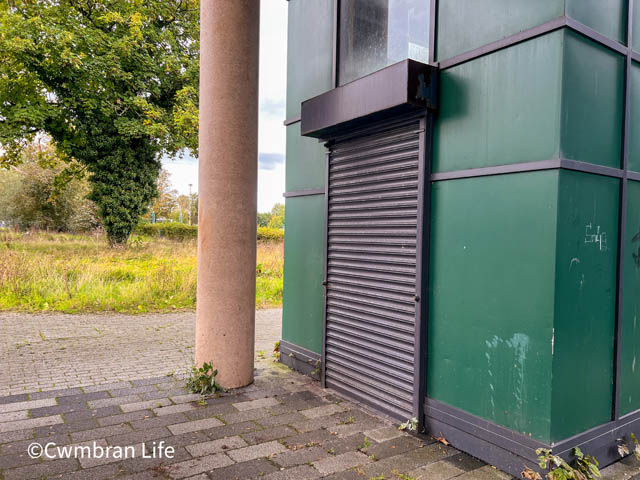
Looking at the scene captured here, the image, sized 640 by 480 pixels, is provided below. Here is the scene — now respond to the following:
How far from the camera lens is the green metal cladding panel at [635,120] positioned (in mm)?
3242

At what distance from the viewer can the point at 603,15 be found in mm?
3061

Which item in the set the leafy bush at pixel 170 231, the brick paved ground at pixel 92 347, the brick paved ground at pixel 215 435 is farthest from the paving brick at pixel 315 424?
the leafy bush at pixel 170 231

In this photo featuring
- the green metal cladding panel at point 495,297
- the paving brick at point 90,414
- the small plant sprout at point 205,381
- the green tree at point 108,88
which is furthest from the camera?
the green tree at point 108,88

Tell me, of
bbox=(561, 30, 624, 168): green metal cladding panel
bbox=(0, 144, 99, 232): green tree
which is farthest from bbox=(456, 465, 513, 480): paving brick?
bbox=(0, 144, 99, 232): green tree

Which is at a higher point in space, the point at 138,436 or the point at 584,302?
the point at 584,302

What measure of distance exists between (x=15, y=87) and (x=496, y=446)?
23.0m

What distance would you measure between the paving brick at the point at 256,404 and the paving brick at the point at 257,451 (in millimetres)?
769

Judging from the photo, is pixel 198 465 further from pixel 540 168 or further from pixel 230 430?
pixel 540 168

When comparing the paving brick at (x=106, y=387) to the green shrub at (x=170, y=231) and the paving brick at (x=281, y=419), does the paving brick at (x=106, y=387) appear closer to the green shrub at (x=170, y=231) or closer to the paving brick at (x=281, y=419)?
the paving brick at (x=281, y=419)

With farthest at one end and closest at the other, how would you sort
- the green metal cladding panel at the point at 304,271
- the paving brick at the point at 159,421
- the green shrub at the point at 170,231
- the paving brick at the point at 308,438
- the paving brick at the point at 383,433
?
the green shrub at the point at 170,231 < the green metal cladding panel at the point at 304,271 < the paving brick at the point at 159,421 < the paving brick at the point at 383,433 < the paving brick at the point at 308,438

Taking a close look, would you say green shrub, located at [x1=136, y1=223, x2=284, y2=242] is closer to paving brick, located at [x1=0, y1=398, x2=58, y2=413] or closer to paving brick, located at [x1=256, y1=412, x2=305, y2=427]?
paving brick, located at [x1=0, y1=398, x2=58, y2=413]

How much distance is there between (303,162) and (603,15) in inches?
124

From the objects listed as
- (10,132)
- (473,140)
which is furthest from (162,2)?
(473,140)

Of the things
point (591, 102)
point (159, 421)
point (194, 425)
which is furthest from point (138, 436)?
point (591, 102)
